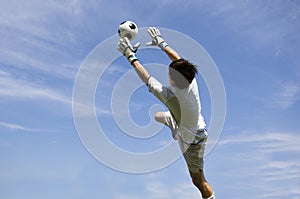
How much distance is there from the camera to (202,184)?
755cm

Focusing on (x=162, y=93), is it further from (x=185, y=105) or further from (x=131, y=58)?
(x=131, y=58)

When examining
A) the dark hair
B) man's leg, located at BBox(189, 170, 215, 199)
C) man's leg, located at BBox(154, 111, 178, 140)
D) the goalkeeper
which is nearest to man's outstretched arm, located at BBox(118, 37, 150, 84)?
the goalkeeper

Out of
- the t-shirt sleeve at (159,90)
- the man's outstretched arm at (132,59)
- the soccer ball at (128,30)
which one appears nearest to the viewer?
the t-shirt sleeve at (159,90)

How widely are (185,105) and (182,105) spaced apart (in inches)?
2.3

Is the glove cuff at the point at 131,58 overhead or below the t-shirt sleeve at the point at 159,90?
overhead

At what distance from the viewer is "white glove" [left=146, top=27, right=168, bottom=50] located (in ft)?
26.0

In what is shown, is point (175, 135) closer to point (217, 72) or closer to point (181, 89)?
point (181, 89)

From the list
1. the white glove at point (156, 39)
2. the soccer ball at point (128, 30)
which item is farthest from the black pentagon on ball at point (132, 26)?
the white glove at point (156, 39)

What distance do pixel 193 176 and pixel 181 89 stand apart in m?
1.93

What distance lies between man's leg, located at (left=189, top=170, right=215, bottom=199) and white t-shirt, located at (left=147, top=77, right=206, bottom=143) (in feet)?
2.43

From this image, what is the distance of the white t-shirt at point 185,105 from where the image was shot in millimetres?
6898

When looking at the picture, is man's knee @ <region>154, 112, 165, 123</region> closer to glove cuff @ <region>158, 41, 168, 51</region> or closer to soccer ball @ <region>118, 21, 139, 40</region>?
glove cuff @ <region>158, 41, 168, 51</region>

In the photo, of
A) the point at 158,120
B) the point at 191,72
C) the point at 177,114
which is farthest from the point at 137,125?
the point at 191,72

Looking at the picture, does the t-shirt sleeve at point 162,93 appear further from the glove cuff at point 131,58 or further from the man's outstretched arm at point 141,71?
the glove cuff at point 131,58
